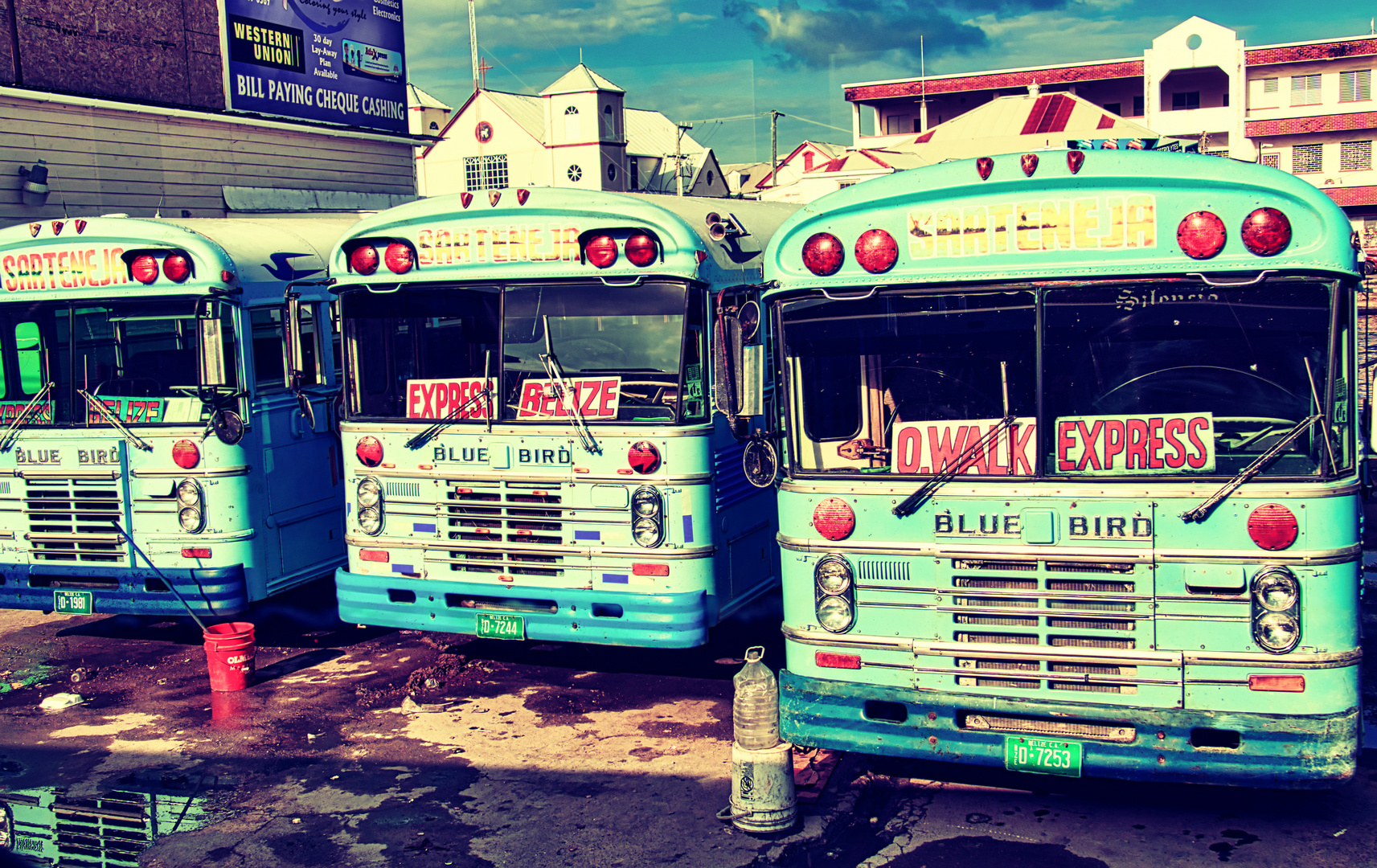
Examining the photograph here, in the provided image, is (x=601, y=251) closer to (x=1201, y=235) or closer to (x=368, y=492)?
(x=368, y=492)

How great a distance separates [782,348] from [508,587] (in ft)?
8.72

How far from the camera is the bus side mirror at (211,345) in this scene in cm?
795

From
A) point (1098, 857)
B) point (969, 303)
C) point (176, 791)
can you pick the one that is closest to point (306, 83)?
point (176, 791)

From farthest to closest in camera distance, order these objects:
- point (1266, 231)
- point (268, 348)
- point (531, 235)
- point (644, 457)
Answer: point (268, 348), point (531, 235), point (644, 457), point (1266, 231)

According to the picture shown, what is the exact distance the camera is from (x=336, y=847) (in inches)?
217

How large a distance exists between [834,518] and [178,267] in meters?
5.07

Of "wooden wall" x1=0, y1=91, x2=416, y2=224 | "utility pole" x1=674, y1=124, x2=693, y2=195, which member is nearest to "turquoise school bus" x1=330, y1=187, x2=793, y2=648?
"utility pole" x1=674, y1=124, x2=693, y2=195

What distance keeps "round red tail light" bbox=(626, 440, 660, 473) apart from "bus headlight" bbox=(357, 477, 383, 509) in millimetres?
1757

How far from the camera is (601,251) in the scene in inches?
271

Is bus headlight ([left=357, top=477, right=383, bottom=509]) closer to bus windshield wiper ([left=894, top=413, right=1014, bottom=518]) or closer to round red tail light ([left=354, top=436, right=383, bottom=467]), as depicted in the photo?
round red tail light ([left=354, top=436, right=383, bottom=467])

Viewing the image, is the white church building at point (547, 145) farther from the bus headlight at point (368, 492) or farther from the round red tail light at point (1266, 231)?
the round red tail light at point (1266, 231)

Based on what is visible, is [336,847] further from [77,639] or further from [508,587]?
[77,639]

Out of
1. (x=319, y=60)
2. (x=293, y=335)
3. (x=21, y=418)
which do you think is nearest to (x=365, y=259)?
(x=293, y=335)

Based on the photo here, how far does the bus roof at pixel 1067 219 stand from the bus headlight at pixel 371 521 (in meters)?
3.48
